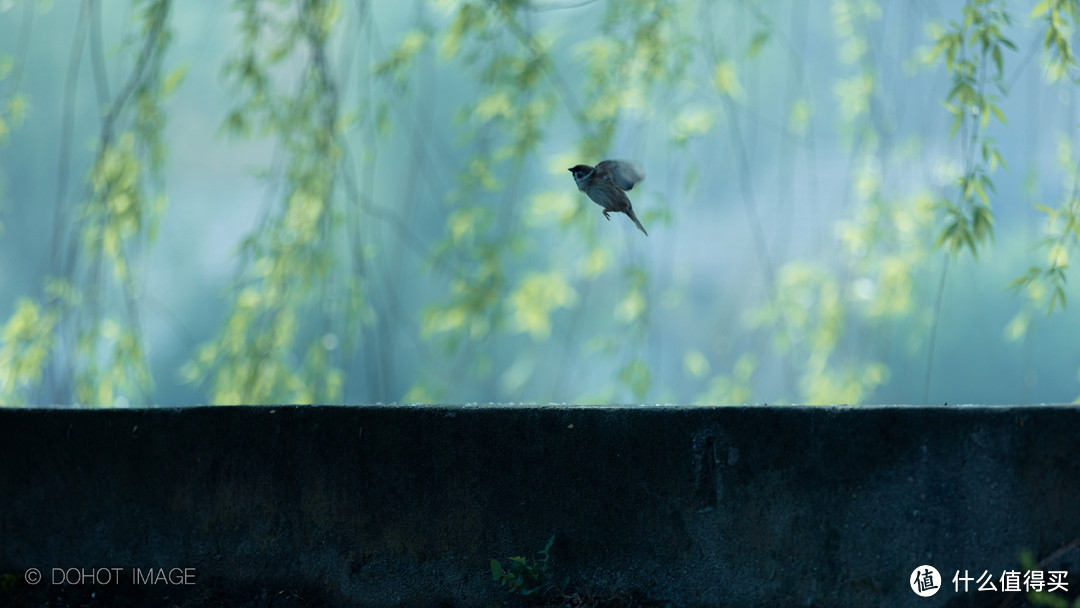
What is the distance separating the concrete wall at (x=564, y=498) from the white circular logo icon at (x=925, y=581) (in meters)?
0.01

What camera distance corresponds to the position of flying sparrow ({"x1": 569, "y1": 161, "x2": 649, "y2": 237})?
4.85 feet

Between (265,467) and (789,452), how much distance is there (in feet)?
3.07

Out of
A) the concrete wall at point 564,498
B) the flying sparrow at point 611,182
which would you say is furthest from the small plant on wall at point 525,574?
the flying sparrow at point 611,182

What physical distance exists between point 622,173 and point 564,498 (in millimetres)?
557

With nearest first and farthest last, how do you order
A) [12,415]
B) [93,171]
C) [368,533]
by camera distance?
[368,533], [12,415], [93,171]

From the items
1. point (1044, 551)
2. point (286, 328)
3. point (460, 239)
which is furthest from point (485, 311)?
point (1044, 551)

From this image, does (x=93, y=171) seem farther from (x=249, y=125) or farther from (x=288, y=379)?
(x=288, y=379)

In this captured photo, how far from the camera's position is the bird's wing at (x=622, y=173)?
148cm

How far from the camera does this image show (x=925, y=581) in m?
1.38

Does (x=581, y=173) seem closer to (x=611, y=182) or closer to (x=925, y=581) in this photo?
(x=611, y=182)

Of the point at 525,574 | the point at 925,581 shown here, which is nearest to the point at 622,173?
the point at 525,574

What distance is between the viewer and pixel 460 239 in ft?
11.5

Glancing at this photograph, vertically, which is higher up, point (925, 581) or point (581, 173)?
point (581, 173)

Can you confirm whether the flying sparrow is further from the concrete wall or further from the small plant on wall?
the small plant on wall
